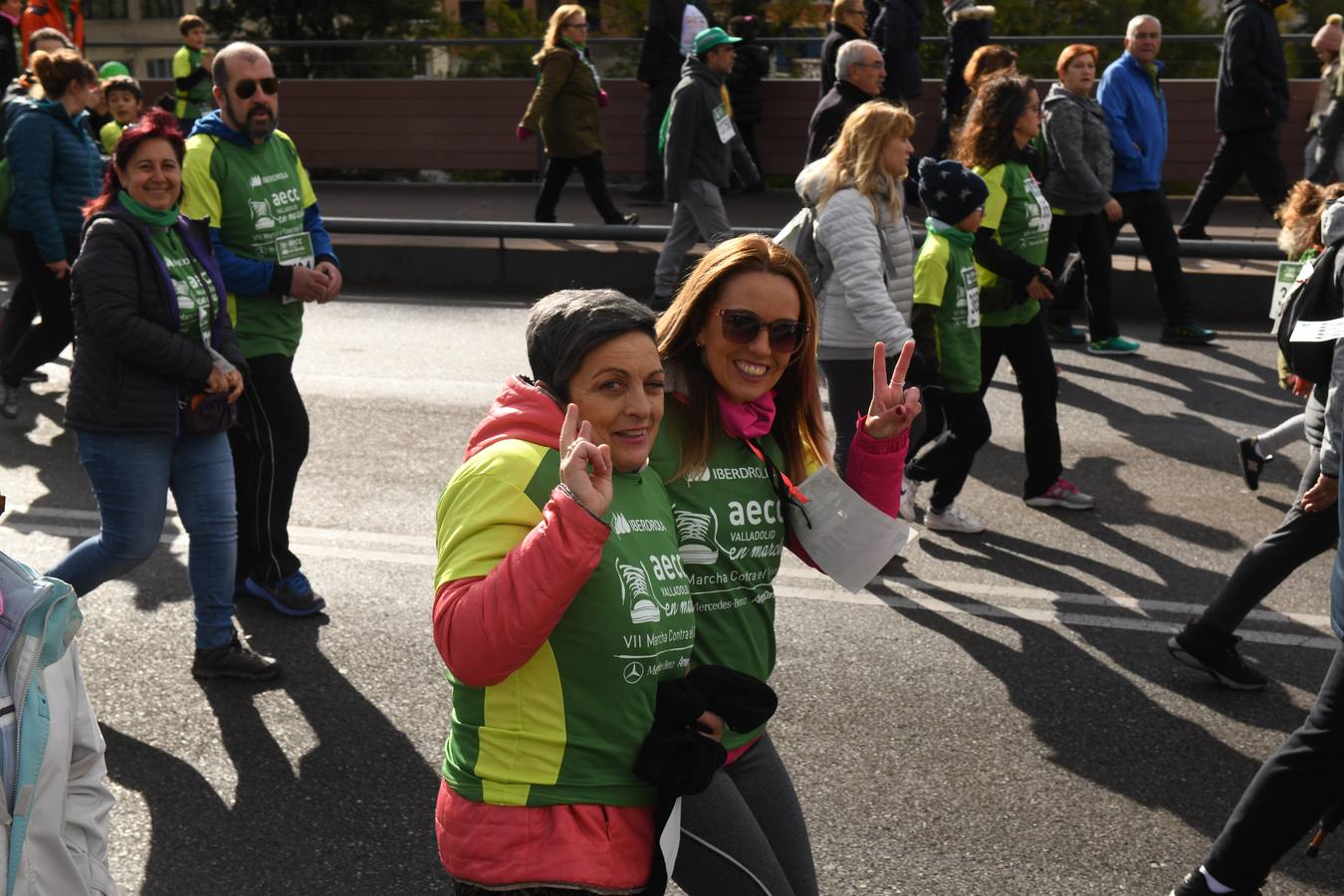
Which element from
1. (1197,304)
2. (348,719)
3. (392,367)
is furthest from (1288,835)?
(1197,304)

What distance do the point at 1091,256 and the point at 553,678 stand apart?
7937 millimetres

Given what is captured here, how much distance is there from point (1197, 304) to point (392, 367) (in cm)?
581

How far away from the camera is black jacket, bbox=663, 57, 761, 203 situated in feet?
34.5

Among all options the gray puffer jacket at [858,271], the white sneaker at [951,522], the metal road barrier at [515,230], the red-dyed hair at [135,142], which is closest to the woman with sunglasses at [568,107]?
the metal road barrier at [515,230]

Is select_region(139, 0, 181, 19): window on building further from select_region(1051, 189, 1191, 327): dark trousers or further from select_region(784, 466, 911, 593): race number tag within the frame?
select_region(784, 466, 911, 593): race number tag

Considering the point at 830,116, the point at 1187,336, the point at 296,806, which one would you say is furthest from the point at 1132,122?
the point at 296,806

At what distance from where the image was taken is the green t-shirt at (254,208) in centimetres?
544

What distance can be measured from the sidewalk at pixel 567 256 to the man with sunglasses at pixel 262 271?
6115 mm

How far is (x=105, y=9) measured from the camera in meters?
35.5

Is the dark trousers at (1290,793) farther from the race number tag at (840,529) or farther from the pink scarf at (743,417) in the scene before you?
the pink scarf at (743,417)

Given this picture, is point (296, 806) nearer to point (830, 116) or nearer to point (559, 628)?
point (559, 628)

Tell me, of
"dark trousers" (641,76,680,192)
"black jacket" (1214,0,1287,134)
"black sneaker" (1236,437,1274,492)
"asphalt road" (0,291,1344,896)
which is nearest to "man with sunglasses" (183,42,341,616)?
"asphalt road" (0,291,1344,896)

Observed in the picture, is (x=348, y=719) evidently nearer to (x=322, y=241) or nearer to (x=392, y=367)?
(x=322, y=241)

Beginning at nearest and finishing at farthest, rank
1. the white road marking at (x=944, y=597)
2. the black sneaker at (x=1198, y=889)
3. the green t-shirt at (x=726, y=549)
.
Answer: the green t-shirt at (x=726, y=549) < the black sneaker at (x=1198, y=889) < the white road marking at (x=944, y=597)
